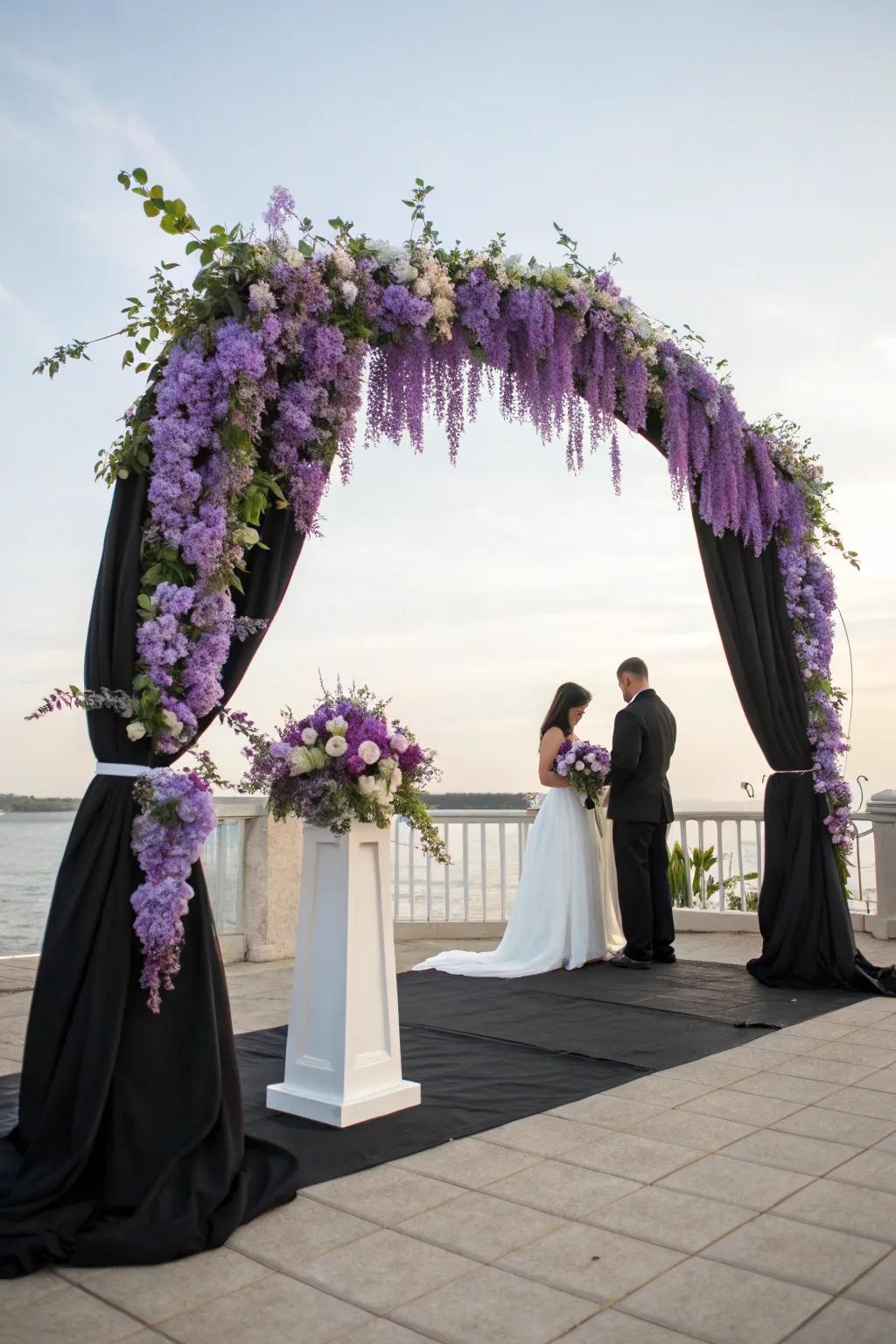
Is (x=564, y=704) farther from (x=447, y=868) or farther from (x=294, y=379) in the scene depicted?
(x=294, y=379)

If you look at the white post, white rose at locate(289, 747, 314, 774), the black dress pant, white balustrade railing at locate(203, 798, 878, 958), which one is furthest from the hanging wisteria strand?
the white post

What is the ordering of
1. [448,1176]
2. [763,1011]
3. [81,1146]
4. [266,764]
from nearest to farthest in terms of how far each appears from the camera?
[81,1146], [448,1176], [266,764], [763,1011]

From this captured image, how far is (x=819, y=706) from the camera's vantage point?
5.89 m

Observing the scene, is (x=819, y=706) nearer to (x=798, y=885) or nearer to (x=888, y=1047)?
(x=798, y=885)

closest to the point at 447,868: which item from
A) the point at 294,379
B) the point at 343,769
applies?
the point at 343,769

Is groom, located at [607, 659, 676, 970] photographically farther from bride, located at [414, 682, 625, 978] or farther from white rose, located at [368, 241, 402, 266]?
white rose, located at [368, 241, 402, 266]

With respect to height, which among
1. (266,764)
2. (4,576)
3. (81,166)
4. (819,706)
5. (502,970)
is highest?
(81,166)

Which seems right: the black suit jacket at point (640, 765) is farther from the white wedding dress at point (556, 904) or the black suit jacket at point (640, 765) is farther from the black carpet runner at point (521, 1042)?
the black carpet runner at point (521, 1042)

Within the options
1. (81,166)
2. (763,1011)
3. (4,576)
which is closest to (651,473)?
(763,1011)

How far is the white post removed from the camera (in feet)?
23.4

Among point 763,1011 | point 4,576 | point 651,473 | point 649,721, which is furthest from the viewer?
point 4,576

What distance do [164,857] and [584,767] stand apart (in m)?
3.75

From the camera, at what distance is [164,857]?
9.27ft

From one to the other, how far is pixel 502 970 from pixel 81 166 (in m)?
4.76
